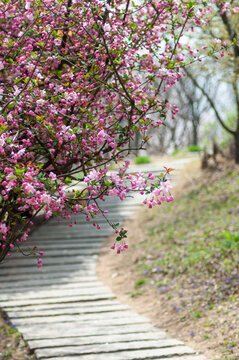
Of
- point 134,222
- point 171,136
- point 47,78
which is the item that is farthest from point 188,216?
point 171,136

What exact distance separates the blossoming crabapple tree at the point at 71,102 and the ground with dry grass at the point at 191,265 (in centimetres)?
283

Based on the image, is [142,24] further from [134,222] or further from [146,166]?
[146,166]

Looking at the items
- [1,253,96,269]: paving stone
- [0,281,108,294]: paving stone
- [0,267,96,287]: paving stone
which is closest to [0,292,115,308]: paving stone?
[0,281,108,294]: paving stone

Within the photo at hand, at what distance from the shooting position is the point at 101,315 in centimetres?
677

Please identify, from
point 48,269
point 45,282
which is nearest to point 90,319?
point 45,282

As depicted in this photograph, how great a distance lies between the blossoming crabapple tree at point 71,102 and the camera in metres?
3.12

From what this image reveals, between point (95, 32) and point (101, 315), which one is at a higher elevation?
point (95, 32)

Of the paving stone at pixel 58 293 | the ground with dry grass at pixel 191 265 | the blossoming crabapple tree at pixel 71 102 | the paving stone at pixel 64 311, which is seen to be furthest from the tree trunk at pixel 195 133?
the blossoming crabapple tree at pixel 71 102

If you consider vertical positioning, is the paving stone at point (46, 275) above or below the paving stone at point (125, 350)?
below

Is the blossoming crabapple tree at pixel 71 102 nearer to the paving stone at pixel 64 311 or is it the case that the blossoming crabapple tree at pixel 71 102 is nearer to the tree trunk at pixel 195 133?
the paving stone at pixel 64 311

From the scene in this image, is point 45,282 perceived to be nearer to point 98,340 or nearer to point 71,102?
point 98,340

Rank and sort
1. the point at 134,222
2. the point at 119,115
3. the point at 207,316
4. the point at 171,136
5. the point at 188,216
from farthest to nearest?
1. the point at 171,136
2. the point at 134,222
3. the point at 188,216
4. the point at 207,316
5. the point at 119,115

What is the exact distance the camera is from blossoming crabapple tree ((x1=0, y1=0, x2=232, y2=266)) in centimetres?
312

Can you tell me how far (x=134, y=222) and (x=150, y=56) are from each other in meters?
8.41
